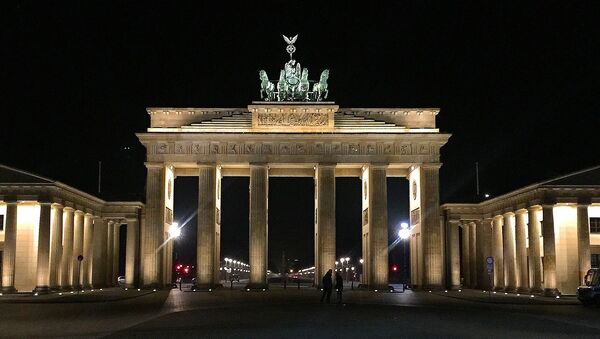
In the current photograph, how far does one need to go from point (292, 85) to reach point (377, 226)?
15.5 meters

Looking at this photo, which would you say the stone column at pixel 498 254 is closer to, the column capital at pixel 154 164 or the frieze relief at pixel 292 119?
the frieze relief at pixel 292 119

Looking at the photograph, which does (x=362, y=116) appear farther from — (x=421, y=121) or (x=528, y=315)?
(x=528, y=315)

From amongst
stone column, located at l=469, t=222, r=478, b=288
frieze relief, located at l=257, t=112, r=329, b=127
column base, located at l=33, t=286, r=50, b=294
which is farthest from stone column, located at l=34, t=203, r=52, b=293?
stone column, located at l=469, t=222, r=478, b=288

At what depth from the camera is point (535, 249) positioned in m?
60.8

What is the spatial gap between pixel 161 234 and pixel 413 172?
81.8 feet

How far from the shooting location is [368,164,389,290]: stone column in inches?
2768

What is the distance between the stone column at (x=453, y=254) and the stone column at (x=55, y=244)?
3603 cm

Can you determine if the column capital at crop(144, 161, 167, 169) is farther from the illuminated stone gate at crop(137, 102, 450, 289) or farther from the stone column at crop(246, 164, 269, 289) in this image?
the stone column at crop(246, 164, 269, 289)

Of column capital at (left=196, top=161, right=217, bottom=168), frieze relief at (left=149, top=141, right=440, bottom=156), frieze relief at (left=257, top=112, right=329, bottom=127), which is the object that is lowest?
column capital at (left=196, top=161, right=217, bottom=168)

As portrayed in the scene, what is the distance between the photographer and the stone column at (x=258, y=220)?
70.0 metres

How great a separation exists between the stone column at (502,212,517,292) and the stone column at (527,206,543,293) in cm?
609

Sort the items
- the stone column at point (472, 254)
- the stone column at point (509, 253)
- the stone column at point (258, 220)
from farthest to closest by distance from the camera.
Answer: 1. the stone column at point (472, 254)
2. the stone column at point (258, 220)
3. the stone column at point (509, 253)

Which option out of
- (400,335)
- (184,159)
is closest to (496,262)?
(184,159)

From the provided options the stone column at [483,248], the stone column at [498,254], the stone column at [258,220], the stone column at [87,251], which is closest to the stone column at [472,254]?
the stone column at [483,248]
